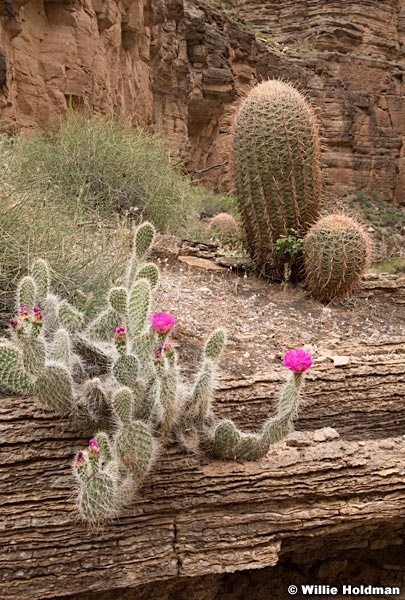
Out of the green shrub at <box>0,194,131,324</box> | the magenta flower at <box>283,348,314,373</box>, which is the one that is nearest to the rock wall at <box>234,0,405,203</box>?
the green shrub at <box>0,194,131,324</box>

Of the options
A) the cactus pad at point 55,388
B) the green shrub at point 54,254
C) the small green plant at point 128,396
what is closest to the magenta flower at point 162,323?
the small green plant at point 128,396

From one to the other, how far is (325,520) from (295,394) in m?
0.54

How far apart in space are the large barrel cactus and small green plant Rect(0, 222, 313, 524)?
2767 mm

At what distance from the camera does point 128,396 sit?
206 cm

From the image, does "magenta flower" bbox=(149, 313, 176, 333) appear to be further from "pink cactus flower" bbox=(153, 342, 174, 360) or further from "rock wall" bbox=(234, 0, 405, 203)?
"rock wall" bbox=(234, 0, 405, 203)

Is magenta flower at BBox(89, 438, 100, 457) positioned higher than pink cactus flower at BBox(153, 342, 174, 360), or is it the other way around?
pink cactus flower at BBox(153, 342, 174, 360)

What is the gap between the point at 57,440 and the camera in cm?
236

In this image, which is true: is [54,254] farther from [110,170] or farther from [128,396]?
[110,170]

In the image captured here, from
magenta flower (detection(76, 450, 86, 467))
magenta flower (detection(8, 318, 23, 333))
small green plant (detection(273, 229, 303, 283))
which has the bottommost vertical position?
small green plant (detection(273, 229, 303, 283))

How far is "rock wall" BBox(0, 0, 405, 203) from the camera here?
374 inches

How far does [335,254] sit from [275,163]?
875 mm

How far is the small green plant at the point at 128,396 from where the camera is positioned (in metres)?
2.08

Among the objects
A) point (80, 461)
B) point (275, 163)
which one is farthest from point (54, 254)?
point (275, 163)

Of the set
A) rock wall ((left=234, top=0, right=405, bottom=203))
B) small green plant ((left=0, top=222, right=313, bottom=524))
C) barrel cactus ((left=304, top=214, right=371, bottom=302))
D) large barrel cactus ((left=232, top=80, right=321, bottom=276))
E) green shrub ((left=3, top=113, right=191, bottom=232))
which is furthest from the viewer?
rock wall ((left=234, top=0, right=405, bottom=203))
